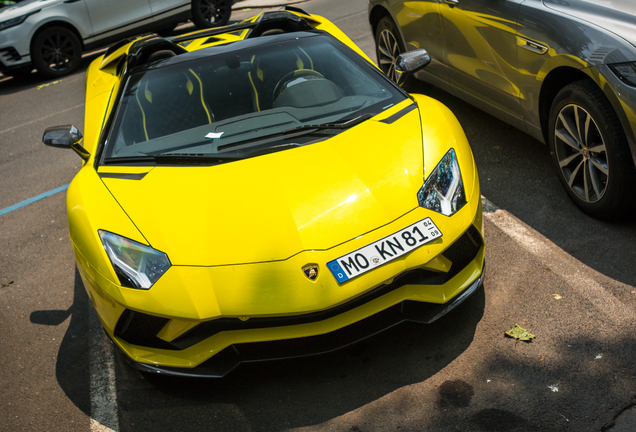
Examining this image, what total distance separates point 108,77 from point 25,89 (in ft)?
20.9

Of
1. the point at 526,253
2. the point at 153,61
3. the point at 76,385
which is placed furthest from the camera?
the point at 153,61

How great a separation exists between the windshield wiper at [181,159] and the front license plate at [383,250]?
0.94 m

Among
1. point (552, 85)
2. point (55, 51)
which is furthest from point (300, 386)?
point (55, 51)

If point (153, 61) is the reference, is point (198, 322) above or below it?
below

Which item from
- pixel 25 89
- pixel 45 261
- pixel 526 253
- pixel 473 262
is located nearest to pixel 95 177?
pixel 45 261

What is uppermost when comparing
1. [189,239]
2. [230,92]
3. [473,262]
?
[230,92]

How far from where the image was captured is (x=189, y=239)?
2.74 meters

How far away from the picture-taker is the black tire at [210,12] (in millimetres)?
11125

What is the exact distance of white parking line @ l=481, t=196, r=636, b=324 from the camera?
3.04 m

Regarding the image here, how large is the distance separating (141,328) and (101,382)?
0.70 meters

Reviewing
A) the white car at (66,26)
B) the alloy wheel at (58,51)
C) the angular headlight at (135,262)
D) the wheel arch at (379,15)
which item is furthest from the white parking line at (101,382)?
the alloy wheel at (58,51)

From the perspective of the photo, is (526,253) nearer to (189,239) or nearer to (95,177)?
(189,239)

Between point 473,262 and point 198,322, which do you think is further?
point 473,262

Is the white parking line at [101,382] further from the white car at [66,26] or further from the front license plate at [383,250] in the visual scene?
the white car at [66,26]
